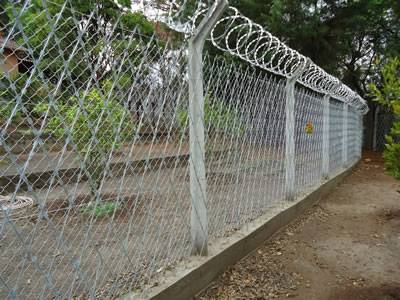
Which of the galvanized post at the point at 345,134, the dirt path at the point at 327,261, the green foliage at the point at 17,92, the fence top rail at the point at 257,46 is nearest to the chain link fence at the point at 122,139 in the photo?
the green foliage at the point at 17,92

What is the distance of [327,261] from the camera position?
2826 mm

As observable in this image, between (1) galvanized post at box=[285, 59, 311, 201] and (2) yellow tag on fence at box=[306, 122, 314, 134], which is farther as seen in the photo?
(2) yellow tag on fence at box=[306, 122, 314, 134]

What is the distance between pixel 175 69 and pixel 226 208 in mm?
1353

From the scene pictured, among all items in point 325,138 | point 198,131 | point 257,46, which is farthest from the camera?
point 325,138

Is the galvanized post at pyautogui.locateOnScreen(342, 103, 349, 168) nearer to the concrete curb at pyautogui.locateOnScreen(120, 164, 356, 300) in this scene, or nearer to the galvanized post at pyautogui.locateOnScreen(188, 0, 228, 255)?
the concrete curb at pyautogui.locateOnScreen(120, 164, 356, 300)

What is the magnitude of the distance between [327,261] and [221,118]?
1.52m

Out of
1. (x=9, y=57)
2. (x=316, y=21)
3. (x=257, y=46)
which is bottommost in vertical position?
(x=9, y=57)

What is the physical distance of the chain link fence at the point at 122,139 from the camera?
1557 millimetres

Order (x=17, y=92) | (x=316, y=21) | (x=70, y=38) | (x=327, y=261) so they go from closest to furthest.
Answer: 1. (x=17, y=92)
2. (x=327, y=261)
3. (x=70, y=38)
4. (x=316, y=21)

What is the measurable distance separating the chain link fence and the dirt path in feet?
1.14

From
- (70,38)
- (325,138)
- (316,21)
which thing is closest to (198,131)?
(70,38)

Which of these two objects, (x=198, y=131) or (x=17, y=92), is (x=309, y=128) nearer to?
(x=198, y=131)

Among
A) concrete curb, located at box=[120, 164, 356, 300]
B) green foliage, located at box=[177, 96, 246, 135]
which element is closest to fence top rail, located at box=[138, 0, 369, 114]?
green foliage, located at box=[177, 96, 246, 135]

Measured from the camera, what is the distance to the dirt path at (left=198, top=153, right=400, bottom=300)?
230 cm
